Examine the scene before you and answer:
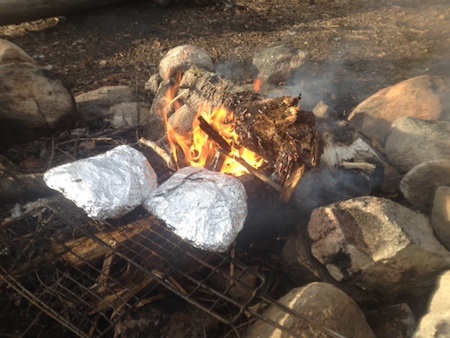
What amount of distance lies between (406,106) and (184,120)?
99.4 inches

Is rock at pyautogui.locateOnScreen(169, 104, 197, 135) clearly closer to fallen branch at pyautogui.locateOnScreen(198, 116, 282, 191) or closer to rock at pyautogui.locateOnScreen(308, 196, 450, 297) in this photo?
fallen branch at pyautogui.locateOnScreen(198, 116, 282, 191)

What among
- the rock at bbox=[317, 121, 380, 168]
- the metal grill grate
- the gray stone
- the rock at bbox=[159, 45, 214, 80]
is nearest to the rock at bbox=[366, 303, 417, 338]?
the metal grill grate

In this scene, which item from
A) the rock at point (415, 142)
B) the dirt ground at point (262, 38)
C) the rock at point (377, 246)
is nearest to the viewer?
the rock at point (377, 246)

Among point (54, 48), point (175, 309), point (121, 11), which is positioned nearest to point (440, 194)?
point (175, 309)

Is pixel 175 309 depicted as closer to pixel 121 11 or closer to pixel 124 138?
pixel 124 138

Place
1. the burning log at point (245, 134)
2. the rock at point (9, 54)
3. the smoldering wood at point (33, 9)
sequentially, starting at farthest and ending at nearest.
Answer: the smoldering wood at point (33, 9) → the rock at point (9, 54) → the burning log at point (245, 134)

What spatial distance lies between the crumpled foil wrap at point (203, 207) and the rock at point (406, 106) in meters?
1.97

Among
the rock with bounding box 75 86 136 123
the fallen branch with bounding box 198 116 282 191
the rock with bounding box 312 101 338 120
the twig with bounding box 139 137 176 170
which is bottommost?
the rock with bounding box 75 86 136 123

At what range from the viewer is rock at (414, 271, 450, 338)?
6.64 ft

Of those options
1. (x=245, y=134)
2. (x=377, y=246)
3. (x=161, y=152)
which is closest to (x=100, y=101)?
(x=161, y=152)

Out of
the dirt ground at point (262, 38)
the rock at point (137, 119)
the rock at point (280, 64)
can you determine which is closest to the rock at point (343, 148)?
the dirt ground at point (262, 38)

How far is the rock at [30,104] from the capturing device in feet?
11.9

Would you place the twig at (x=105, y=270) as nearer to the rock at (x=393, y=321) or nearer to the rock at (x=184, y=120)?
the rock at (x=184, y=120)

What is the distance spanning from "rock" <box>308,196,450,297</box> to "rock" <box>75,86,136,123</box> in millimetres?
3146
